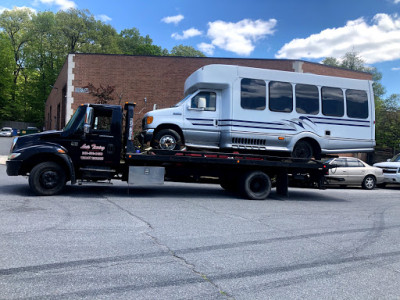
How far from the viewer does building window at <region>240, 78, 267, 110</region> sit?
9.61 m

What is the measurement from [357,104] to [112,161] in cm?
729

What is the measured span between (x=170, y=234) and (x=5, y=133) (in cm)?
5466

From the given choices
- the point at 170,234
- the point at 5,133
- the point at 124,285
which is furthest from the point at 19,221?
the point at 5,133

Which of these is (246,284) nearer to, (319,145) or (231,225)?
(231,225)

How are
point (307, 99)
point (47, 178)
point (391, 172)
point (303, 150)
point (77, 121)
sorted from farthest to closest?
point (391, 172)
point (303, 150)
point (307, 99)
point (77, 121)
point (47, 178)

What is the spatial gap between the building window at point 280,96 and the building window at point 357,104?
6.14 feet

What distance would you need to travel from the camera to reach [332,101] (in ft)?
33.4

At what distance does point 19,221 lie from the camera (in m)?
6.11

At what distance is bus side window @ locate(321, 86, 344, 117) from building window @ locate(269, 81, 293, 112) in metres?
1.04

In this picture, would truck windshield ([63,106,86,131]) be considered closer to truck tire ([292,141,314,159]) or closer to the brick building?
truck tire ([292,141,314,159])

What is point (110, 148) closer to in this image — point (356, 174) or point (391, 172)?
point (356, 174)

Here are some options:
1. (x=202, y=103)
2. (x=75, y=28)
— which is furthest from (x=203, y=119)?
(x=75, y=28)

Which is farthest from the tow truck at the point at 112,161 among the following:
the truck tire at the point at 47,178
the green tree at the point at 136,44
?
the green tree at the point at 136,44

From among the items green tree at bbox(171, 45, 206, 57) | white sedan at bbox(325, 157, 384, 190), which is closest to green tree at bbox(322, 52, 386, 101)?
green tree at bbox(171, 45, 206, 57)
